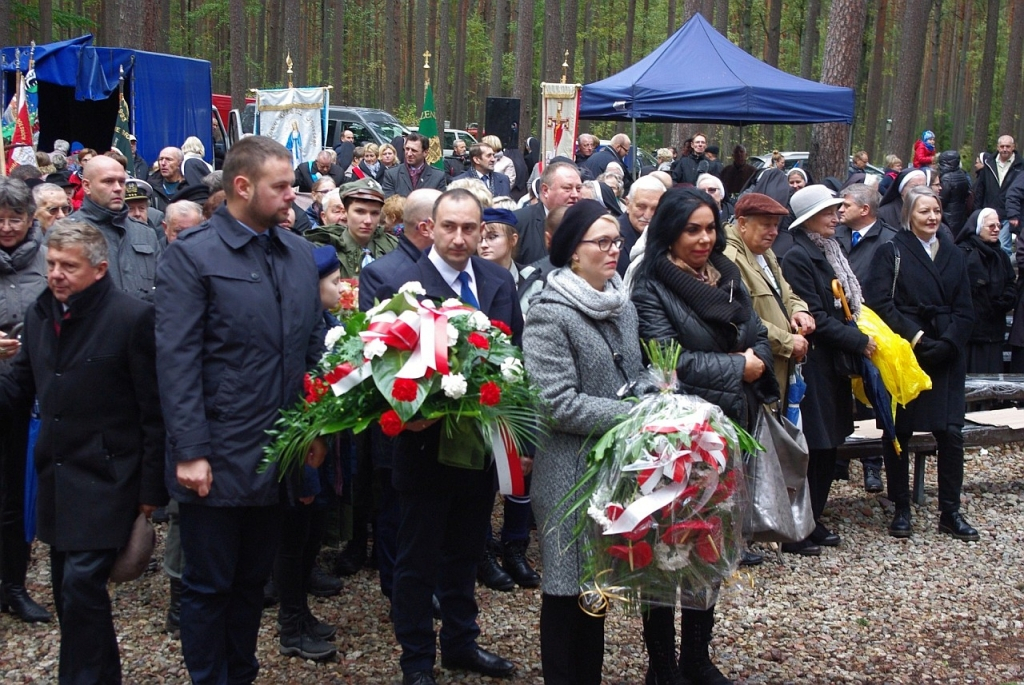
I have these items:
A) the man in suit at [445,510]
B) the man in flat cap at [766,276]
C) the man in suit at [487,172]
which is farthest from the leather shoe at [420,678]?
the man in suit at [487,172]

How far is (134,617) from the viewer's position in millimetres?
5379

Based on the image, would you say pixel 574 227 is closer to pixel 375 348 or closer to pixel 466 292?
pixel 466 292

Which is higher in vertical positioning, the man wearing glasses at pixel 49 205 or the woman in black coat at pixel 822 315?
the man wearing glasses at pixel 49 205

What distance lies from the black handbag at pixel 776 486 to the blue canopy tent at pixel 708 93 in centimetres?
911

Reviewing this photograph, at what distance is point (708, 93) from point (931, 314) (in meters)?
7.26

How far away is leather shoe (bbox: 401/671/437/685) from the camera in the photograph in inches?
174

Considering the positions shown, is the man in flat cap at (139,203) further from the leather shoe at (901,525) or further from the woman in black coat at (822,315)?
the leather shoe at (901,525)

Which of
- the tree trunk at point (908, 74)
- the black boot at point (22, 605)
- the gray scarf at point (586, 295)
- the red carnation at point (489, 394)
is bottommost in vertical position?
the black boot at point (22, 605)

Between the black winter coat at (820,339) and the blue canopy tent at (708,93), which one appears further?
the blue canopy tent at (708,93)

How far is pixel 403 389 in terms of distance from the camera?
3691 mm

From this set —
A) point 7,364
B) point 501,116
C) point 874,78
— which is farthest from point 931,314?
point 874,78

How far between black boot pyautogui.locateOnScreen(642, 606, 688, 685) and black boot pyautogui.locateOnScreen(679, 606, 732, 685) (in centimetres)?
6

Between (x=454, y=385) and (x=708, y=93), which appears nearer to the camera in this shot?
(x=454, y=385)

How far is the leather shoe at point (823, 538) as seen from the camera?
682 cm
